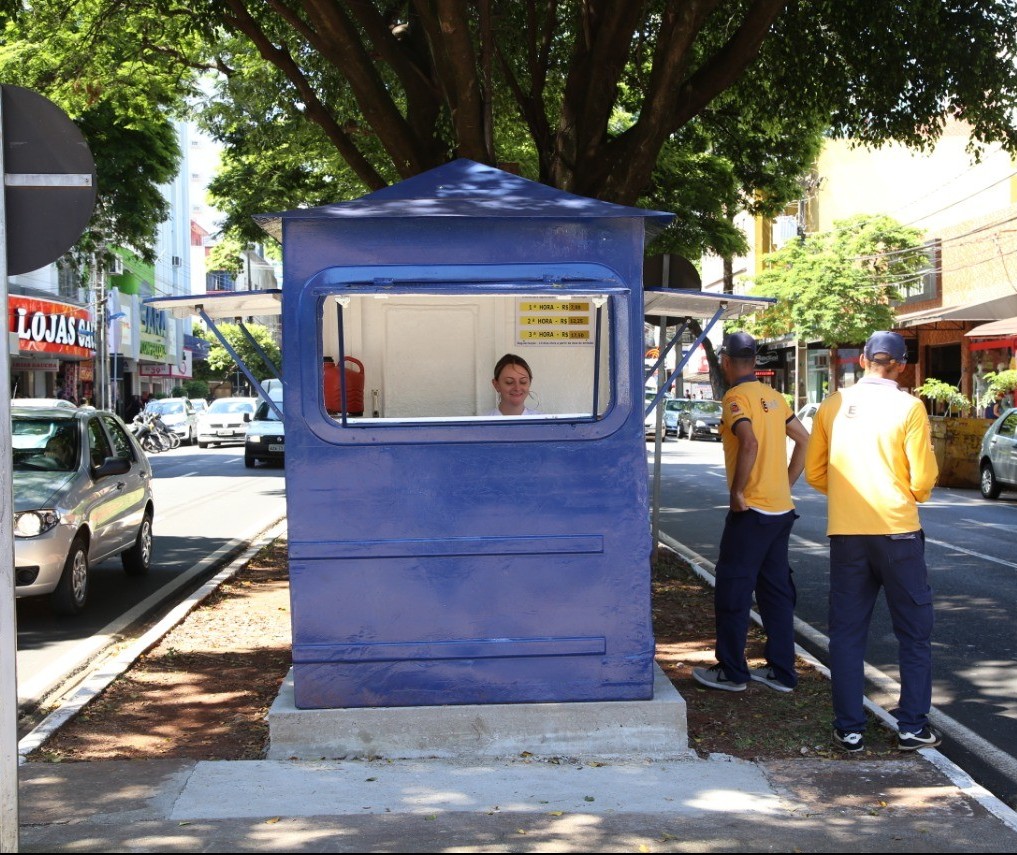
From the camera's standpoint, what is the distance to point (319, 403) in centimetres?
583

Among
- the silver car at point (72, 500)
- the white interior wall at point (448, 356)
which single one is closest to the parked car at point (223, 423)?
the silver car at point (72, 500)

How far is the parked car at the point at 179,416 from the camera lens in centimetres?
4234

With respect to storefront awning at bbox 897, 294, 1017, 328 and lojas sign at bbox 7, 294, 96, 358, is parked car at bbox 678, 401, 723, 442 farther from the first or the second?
lojas sign at bbox 7, 294, 96, 358

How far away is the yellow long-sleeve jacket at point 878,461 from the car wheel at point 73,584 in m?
6.31

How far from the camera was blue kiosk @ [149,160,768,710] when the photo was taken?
5.82 meters

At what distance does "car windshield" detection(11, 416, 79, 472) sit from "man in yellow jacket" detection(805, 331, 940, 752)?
22.8 ft

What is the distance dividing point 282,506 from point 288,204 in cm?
601

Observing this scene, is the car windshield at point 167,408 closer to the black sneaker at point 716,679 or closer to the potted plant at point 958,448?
the potted plant at point 958,448

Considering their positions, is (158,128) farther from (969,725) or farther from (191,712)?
(969,725)

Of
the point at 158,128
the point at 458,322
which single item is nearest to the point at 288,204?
the point at 158,128

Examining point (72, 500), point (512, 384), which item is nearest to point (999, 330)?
point (72, 500)

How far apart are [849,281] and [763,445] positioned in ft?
112

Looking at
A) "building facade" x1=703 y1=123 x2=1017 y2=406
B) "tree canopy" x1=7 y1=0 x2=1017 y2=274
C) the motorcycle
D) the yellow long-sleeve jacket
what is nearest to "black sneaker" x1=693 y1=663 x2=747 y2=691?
→ the yellow long-sleeve jacket

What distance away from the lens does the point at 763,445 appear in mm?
6867
